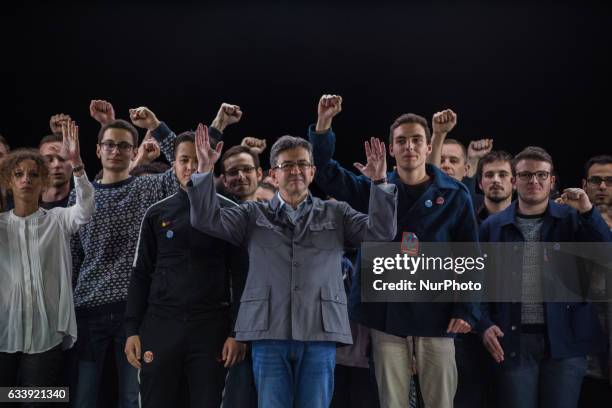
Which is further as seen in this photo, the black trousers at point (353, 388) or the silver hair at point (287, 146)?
the black trousers at point (353, 388)

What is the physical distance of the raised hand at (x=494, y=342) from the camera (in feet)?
10.5

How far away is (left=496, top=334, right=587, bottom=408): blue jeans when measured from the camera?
3143 mm

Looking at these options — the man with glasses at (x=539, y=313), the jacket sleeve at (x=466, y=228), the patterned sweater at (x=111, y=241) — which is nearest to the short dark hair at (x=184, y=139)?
the patterned sweater at (x=111, y=241)

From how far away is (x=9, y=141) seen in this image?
15.5 ft

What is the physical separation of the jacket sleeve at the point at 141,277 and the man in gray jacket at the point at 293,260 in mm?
379

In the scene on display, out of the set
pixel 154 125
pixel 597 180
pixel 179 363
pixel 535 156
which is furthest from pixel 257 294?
pixel 597 180

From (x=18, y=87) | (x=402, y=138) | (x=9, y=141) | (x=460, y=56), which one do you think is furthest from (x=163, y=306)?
(x=460, y=56)

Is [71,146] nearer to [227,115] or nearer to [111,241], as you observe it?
[111,241]

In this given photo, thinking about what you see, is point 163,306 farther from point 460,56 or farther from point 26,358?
point 460,56

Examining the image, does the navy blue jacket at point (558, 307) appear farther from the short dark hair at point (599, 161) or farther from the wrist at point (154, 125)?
the wrist at point (154, 125)

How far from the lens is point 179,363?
287 centimetres

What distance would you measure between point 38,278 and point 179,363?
851 mm

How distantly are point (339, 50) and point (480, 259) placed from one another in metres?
2.55

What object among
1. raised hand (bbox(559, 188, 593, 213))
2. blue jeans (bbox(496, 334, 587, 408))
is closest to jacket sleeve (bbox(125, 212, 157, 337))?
blue jeans (bbox(496, 334, 587, 408))
